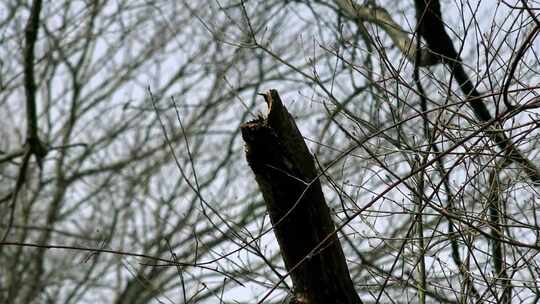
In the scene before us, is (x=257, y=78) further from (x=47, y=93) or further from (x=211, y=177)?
(x=47, y=93)

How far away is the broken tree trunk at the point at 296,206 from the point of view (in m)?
3.02

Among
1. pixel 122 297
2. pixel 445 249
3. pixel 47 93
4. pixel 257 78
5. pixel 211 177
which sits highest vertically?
pixel 47 93

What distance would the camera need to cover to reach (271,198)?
3098mm

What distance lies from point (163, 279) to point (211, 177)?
1.62 m

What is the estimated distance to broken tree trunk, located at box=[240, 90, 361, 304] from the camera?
119 inches

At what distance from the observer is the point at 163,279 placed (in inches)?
489

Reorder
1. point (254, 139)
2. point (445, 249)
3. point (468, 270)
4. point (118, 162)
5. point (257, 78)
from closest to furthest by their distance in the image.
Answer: point (254, 139), point (468, 270), point (445, 249), point (257, 78), point (118, 162)

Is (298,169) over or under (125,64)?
under

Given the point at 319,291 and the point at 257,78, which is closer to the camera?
the point at 319,291

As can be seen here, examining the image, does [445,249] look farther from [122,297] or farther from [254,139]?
[122,297]

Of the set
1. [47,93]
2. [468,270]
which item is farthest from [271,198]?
[47,93]

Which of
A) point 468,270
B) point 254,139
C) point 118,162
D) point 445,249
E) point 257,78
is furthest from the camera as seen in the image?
point 118,162

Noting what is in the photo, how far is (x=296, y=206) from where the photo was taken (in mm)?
3080

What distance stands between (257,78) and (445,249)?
319 inches
